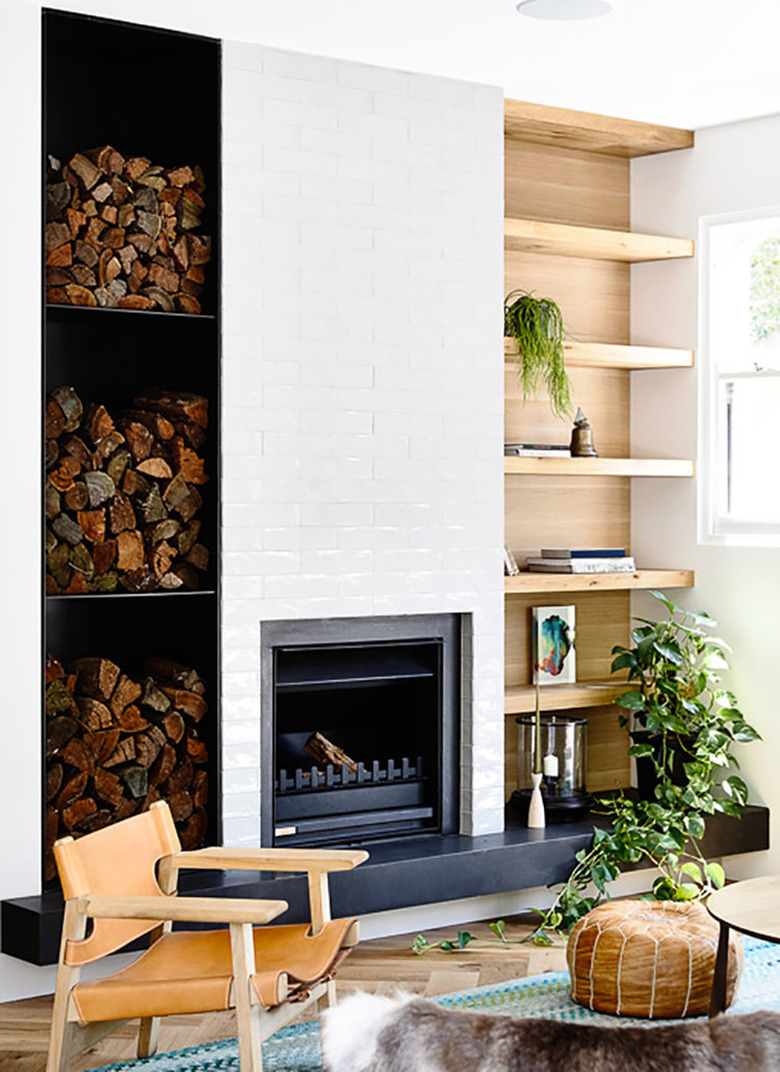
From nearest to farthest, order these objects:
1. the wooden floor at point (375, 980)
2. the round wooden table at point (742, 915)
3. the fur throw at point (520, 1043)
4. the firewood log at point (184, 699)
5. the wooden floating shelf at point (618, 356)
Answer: the fur throw at point (520, 1043) → the round wooden table at point (742, 915) → the wooden floor at point (375, 980) → the firewood log at point (184, 699) → the wooden floating shelf at point (618, 356)

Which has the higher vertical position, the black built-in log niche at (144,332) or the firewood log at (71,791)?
the black built-in log niche at (144,332)

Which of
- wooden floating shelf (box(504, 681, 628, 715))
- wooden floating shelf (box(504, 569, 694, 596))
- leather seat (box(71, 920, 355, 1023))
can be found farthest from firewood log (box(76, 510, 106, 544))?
wooden floating shelf (box(504, 681, 628, 715))

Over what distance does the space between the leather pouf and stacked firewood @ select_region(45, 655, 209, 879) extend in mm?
1300

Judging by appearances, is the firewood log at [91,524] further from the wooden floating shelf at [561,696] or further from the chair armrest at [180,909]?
the wooden floating shelf at [561,696]

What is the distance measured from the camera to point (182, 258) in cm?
466

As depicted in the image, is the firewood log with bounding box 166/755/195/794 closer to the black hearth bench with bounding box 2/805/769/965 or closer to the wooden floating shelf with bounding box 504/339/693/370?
the black hearth bench with bounding box 2/805/769/965

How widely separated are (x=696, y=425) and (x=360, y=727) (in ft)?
5.93

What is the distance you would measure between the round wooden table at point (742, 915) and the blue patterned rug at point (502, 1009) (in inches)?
9.4

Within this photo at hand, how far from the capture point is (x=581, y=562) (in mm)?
5641

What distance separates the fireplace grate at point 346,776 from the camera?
4.88 metres

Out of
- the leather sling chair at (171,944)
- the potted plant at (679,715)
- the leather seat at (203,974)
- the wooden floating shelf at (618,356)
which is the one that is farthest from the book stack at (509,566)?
the leather seat at (203,974)

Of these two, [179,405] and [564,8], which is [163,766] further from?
[564,8]

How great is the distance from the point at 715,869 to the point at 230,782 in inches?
65.5

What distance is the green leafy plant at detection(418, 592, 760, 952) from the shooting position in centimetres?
513
